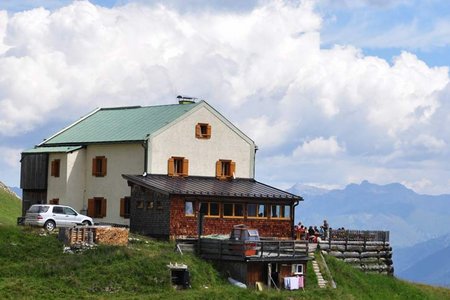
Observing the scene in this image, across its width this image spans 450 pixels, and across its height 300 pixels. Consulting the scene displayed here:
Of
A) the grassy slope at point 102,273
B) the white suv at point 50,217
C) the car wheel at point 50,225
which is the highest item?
the white suv at point 50,217

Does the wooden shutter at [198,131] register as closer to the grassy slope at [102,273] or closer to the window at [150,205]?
the window at [150,205]

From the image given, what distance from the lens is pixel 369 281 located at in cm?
7044

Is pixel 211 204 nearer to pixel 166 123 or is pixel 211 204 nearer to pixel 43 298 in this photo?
pixel 166 123

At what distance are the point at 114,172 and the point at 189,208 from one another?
28.3 feet

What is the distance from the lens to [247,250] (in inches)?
2269

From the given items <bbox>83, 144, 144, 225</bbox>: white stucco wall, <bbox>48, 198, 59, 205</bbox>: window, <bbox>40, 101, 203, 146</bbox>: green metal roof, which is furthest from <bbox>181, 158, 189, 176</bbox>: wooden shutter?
<bbox>48, 198, 59, 205</bbox>: window

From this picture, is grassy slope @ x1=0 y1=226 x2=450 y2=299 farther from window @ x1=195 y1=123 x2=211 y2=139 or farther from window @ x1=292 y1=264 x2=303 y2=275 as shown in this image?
window @ x1=195 y1=123 x2=211 y2=139

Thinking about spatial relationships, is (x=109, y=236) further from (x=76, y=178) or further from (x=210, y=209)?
(x=76, y=178)

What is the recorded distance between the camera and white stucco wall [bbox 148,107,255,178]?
6975 centimetres

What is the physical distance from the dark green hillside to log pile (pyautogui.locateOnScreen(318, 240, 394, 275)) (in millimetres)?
28527

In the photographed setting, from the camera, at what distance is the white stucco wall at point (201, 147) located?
6975cm

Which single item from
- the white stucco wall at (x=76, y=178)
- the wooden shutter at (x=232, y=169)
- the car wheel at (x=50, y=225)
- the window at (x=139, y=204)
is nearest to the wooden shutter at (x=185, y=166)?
the wooden shutter at (x=232, y=169)

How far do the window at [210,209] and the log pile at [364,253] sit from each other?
832cm

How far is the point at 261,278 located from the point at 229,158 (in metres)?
17.1
